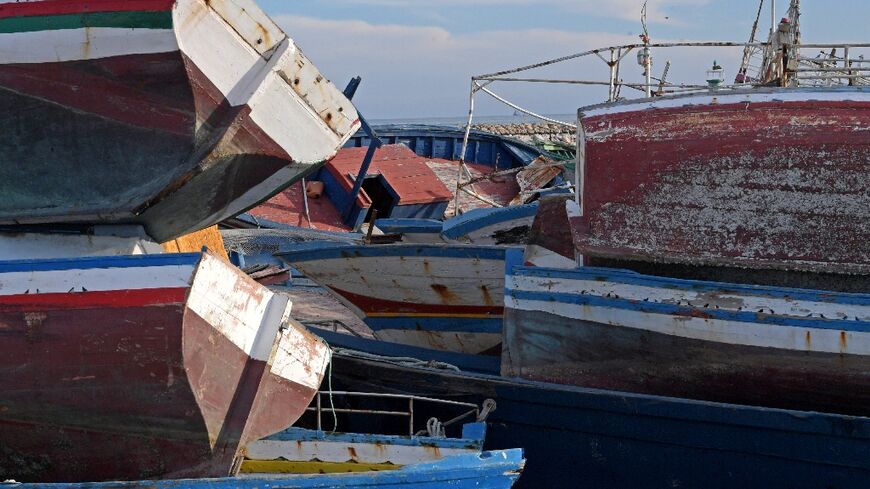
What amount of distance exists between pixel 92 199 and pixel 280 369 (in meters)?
1.36

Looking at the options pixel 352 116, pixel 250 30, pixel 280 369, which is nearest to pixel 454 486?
pixel 280 369

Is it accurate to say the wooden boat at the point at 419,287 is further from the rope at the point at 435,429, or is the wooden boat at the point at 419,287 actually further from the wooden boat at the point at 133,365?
the wooden boat at the point at 133,365

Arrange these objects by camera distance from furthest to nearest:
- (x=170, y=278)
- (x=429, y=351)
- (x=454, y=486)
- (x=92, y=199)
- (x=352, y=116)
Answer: (x=429, y=351) < (x=352, y=116) < (x=92, y=199) < (x=454, y=486) < (x=170, y=278)

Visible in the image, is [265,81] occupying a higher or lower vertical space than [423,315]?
higher

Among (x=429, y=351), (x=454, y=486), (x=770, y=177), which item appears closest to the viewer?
(x=454, y=486)

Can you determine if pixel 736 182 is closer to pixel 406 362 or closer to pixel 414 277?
pixel 406 362

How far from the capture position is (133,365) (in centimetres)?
511

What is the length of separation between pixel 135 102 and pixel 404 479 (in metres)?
2.38

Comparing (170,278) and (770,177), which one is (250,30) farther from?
(770,177)

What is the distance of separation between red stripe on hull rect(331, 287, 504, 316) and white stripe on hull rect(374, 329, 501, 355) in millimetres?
212

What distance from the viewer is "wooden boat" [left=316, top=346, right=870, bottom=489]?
6039mm

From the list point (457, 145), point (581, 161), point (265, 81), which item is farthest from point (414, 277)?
point (457, 145)

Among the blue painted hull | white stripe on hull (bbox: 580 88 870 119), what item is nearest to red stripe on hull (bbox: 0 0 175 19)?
white stripe on hull (bbox: 580 88 870 119)

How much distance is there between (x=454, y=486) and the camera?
5359mm
